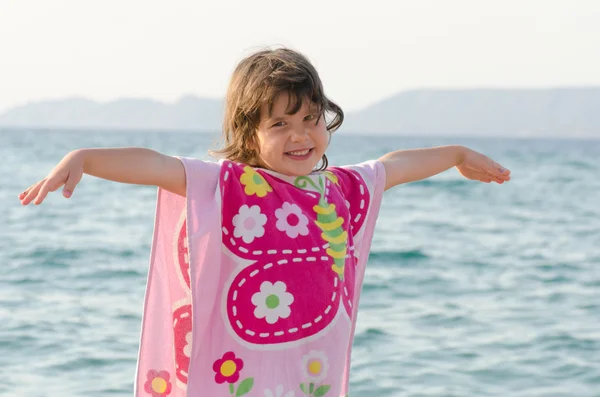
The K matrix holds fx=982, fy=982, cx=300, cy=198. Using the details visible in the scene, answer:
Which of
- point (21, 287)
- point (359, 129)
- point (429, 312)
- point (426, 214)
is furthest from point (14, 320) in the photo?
point (359, 129)

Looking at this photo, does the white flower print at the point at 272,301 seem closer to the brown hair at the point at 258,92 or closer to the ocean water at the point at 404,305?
the brown hair at the point at 258,92

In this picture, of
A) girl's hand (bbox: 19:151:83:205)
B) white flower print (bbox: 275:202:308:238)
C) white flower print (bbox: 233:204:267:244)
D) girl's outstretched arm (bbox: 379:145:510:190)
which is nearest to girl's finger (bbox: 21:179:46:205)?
girl's hand (bbox: 19:151:83:205)

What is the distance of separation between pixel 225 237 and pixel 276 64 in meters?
0.48

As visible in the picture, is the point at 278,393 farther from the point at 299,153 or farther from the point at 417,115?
the point at 417,115

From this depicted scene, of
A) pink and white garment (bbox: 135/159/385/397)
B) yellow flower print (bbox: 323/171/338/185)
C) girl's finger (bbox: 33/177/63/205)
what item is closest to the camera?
girl's finger (bbox: 33/177/63/205)

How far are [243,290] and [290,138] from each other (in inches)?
16.5

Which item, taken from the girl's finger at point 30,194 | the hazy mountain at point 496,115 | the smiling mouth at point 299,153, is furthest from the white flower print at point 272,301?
the hazy mountain at point 496,115

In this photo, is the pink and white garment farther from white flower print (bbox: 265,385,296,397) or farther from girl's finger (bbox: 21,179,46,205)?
girl's finger (bbox: 21,179,46,205)

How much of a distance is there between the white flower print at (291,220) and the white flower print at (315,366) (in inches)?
13.0

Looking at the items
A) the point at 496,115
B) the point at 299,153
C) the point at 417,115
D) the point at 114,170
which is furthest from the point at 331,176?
the point at 417,115

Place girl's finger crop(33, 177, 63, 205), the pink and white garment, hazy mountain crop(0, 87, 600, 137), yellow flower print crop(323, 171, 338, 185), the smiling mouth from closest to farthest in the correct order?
girl's finger crop(33, 177, 63, 205) < the pink and white garment < the smiling mouth < yellow flower print crop(323, 171, 338, 185) < hazy mountain crop(0, 87, 600, 137)

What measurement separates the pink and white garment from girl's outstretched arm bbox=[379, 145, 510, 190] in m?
0.38

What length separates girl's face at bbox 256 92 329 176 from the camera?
2.59 m

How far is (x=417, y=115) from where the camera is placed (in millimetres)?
190000
